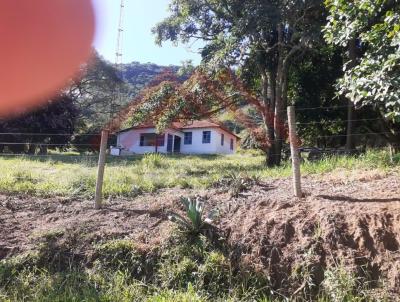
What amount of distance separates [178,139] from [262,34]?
21515 millimetres

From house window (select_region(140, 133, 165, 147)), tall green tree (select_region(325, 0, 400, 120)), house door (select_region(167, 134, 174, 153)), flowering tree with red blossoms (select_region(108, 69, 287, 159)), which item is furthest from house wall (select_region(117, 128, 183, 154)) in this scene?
tall green tree (select_region(325, 0, 400, 120))

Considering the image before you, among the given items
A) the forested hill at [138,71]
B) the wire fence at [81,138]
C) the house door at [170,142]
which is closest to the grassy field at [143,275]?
the wire fence at [81,138]

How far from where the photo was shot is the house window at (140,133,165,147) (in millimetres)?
33156

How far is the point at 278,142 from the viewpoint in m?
14.1

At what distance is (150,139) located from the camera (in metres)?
33.8

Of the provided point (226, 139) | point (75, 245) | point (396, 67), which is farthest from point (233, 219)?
point (226, 139)

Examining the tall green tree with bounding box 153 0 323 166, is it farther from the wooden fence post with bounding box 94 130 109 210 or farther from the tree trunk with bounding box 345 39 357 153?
the wooden fence post with bounding box 94 130 109 210

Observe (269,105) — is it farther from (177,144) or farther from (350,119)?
(177,144)

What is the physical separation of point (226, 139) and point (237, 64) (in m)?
23.1

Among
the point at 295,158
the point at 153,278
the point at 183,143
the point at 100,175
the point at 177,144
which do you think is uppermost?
the point at 183,143

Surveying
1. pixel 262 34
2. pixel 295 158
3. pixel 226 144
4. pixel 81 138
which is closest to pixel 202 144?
pixel 226 144

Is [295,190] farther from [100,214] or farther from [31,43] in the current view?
[31,43]

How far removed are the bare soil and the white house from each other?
26.0 metres

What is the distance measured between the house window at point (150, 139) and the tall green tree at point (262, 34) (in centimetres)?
1658
